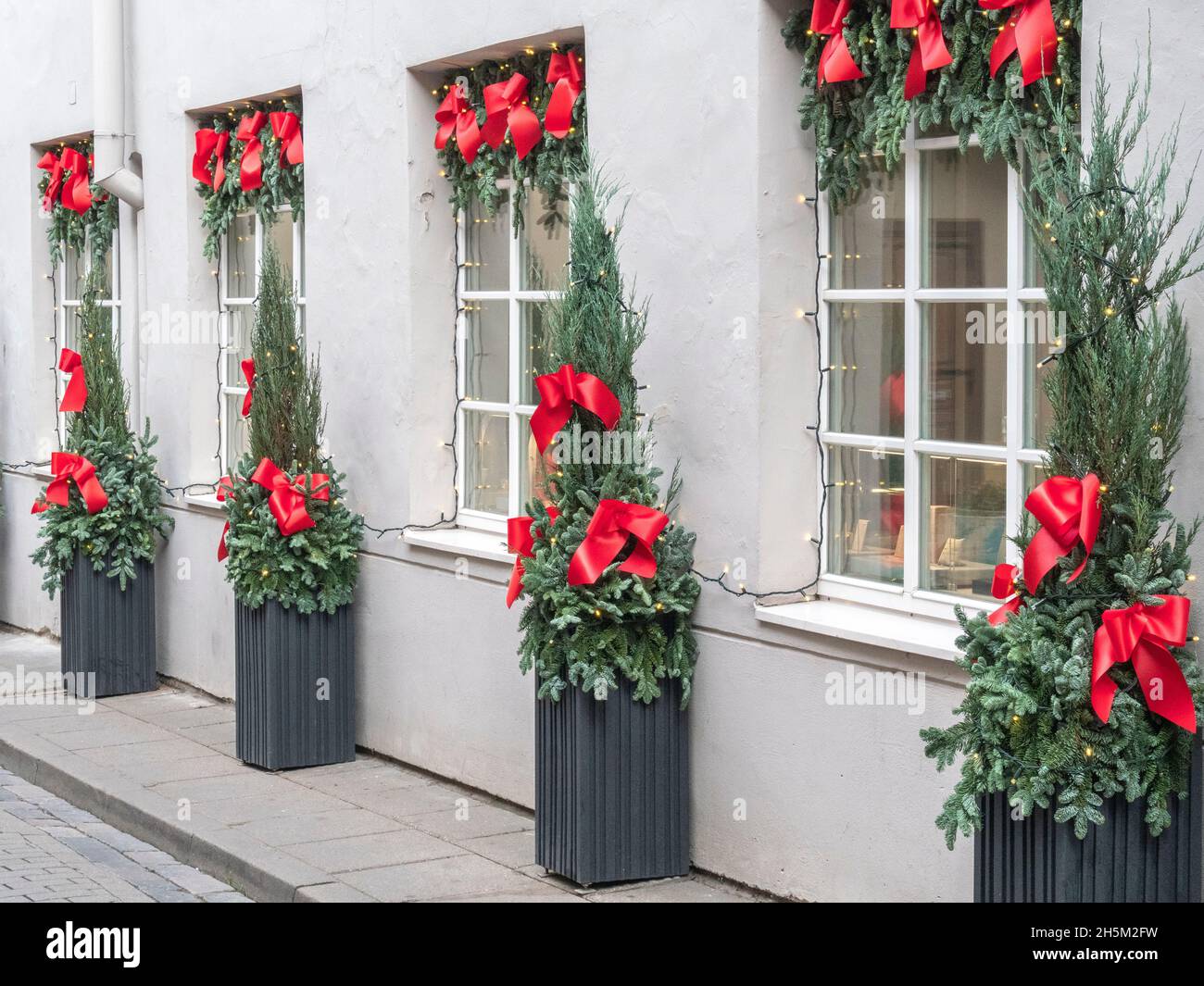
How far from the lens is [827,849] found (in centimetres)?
578

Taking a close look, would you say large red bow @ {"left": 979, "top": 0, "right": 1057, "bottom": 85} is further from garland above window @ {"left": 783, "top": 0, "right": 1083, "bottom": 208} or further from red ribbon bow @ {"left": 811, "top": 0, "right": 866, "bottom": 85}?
red ribbon bow @ {"left": 811, "top": 0, "right": 866, "bottom": 85}

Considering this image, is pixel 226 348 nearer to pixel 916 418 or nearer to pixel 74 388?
pixel 74 388

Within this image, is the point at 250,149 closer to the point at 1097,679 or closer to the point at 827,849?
the point at 827,849

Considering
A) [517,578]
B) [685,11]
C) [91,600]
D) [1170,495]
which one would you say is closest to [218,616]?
[91,600]

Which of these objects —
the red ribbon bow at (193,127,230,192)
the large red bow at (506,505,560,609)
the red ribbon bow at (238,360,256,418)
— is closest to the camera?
the large red bow at (506,505,560,609)

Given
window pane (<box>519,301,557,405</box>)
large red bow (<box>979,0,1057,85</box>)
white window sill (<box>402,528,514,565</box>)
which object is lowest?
white window sill (<box>402,528,514,565</box>)

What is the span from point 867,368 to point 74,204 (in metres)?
6.98

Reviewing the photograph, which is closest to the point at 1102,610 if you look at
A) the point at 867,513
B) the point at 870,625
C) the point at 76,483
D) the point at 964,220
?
the point at 870,625

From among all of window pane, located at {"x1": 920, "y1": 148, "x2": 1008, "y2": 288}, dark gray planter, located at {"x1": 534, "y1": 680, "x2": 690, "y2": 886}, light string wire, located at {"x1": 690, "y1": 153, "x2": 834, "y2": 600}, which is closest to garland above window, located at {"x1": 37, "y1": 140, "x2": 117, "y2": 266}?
dark gray planter, located at {"x1": 534, "y1": 680, "x2": 690, "y2": 886}

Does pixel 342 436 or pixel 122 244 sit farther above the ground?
pixel 122 244

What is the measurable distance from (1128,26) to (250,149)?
18.4ft

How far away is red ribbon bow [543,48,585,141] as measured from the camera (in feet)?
22.8

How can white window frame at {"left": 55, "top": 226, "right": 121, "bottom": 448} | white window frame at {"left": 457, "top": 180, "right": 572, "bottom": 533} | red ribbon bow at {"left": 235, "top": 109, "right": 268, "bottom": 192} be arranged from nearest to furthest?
white window frame at {"left": 457, "top": 180, "right": 572, "bottom": 533}, red ribbon bow at {"left": 235, "top": 109, "right": 268, "bottom": 192}, white window frame at {"left": 55, "top": 226, "right": 121, "bottom": 448}

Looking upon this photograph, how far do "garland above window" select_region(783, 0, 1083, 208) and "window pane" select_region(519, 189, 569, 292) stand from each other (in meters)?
1.70
